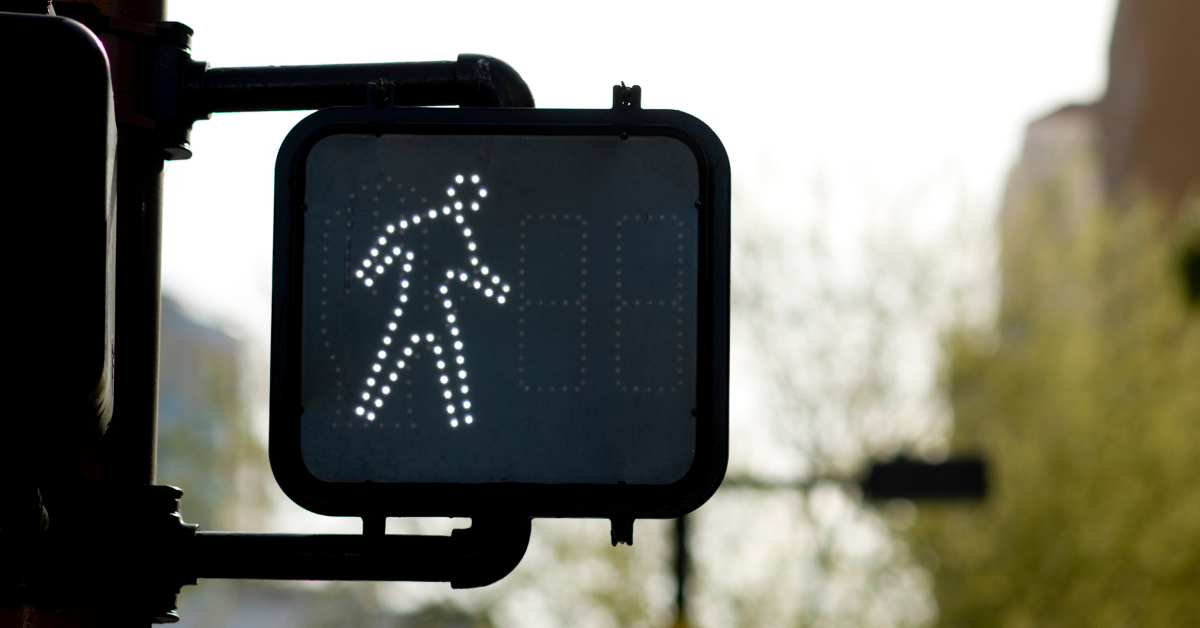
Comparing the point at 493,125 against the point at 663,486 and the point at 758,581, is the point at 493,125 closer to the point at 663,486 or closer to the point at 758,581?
the point at 663,486

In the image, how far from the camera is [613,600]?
2081 cm

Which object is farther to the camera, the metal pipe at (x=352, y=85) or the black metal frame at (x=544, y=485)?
the metal pipe at (x=352, y=85)

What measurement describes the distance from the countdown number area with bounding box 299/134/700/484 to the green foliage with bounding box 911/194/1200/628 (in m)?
18.4

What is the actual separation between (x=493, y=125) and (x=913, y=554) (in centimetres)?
1912

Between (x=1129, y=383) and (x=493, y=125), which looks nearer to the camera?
(x=493, y=125)

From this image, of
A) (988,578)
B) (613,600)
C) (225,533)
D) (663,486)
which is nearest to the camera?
(663,486)

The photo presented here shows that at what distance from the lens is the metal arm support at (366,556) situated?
2129 millimetres

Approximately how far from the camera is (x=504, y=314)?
6.02ft

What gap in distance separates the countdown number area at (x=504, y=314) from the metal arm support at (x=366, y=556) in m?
0.30

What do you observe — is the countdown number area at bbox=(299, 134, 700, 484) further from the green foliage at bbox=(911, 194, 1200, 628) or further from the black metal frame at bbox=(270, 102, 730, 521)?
the green foliage at bbox=(911, 194, 1200, 628)

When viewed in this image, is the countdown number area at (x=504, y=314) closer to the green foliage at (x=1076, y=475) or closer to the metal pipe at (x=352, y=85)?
the metal pipe at (x=352, y=85)

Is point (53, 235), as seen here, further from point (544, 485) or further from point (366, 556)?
point (366, 556)

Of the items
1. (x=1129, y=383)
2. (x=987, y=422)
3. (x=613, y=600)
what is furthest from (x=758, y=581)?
(x=1129, y=383)

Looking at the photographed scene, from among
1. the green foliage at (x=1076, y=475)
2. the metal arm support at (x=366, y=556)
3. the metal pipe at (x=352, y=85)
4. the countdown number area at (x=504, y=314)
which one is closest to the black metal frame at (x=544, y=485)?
the countdown number area at (x=504, y=314)
